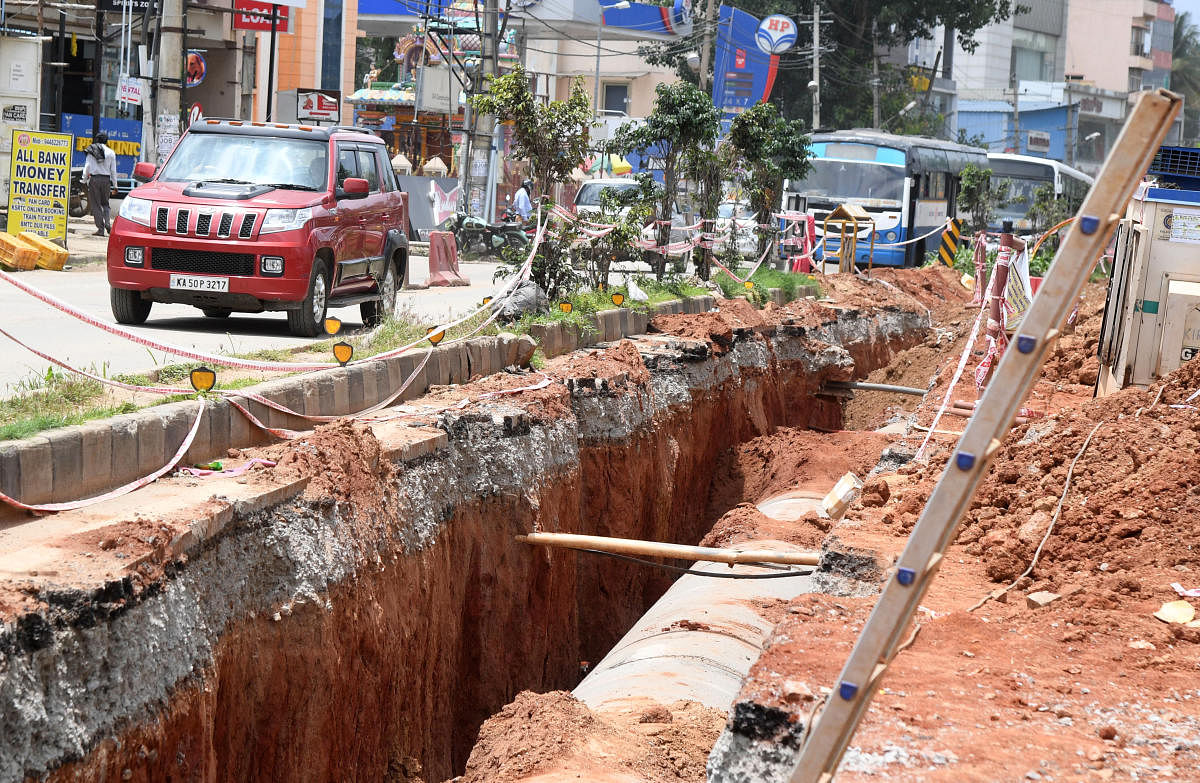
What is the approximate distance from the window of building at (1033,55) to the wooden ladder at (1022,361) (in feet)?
250

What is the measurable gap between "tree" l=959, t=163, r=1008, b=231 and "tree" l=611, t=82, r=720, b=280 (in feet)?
50.2

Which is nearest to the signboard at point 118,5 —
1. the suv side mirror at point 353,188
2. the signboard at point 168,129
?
the signboard at point 168,129

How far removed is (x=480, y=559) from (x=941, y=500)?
20.5 ft

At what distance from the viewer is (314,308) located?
1198 cm

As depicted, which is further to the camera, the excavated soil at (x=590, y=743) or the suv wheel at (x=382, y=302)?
the suv wheel at (x=382, y=302)

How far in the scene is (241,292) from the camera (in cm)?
1156

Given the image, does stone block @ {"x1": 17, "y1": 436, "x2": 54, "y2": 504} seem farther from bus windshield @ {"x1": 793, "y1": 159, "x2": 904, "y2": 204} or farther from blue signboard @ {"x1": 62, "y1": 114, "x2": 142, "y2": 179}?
bus windshield @ {"x1": 793, "y1": 159, "x2": 904, "y2": 204}

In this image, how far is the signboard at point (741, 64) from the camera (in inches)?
1537

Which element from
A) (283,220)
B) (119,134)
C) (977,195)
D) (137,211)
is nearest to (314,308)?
(283,220)

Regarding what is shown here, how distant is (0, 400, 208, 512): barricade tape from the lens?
5.57m

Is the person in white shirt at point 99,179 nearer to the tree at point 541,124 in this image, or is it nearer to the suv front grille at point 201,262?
the tree at point 541,124

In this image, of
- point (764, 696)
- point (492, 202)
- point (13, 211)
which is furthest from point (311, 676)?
point (492, 202)

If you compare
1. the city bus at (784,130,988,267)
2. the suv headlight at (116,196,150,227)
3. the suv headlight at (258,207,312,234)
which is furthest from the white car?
the suv headlight at (116,196,150,227)

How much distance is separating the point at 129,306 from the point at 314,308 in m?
1.64
